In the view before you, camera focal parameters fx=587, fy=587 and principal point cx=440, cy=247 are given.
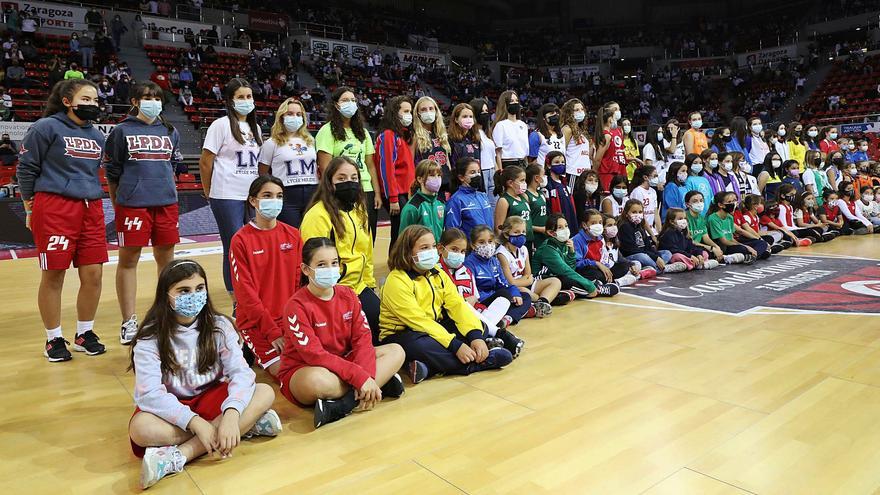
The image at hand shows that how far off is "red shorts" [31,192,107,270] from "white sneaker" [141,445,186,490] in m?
1.75

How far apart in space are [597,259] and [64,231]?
4039 mm

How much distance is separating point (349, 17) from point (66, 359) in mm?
22624

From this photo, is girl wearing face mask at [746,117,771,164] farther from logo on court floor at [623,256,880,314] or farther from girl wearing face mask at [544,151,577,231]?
girl wearing face mask at [544,151,577,231]

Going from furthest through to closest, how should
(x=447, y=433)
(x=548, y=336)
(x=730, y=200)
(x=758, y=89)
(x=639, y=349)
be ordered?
1. (x=758, y=89)
2. (x=730, y=200)
3. (x=548, y=336)
4. (x=639, y=349)
5. (x=447, y=433)

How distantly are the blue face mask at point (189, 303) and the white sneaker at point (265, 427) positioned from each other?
20.0 inches

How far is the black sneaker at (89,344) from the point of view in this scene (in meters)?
3.53

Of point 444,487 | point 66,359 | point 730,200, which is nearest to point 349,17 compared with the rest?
point 730,200

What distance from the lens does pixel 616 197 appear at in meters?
6.14

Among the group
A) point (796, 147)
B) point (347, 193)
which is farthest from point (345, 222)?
point (796, 147)

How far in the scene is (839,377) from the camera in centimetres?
283

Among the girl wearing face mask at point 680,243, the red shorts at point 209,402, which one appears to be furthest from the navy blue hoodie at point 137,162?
the girl wearing face mask at point 680,243

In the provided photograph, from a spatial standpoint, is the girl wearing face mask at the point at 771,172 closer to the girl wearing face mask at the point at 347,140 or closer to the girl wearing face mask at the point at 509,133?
the girl wearing face mask at the point at 509,133

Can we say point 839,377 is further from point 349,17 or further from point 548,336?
point 349,17

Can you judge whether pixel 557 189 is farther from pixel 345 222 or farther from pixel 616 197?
pixel 345 222
